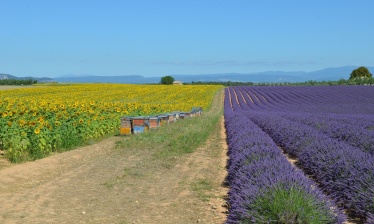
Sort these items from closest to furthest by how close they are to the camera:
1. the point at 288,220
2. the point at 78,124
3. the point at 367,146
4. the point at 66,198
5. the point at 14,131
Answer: the point at 288,220, the point at 66,198, the point at 367,146, the point at 14,131, the point at 78,124

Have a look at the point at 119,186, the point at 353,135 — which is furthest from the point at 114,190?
the point at 353,135

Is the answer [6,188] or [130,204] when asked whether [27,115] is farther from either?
[130,204]

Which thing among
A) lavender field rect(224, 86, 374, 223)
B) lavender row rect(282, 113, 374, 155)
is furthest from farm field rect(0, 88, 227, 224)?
lavender row rect(282, 113, 374, 155)

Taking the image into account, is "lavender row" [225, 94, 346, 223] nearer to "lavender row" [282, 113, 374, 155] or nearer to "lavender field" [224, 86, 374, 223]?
"lavender field" [224, 86, 374, 223]

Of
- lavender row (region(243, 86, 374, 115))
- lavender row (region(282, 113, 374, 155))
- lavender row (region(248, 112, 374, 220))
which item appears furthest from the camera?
lavender row (region(243, 86, 374, 115))

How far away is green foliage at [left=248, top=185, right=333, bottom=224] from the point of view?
15.4ft

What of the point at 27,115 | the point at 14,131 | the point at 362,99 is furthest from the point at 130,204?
the point at 362,99

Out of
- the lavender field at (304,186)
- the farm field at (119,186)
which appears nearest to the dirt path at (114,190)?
the farm field at (119,186)

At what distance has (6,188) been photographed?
8.07 m

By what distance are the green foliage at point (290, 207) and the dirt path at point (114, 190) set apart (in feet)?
3.61

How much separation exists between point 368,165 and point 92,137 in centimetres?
1039

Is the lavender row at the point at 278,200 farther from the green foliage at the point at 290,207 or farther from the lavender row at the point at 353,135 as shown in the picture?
the lavender row at the point at 353,135

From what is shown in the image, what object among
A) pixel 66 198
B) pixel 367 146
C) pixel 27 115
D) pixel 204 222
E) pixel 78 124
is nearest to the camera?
pixel 204 222

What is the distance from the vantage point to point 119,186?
8.17m
